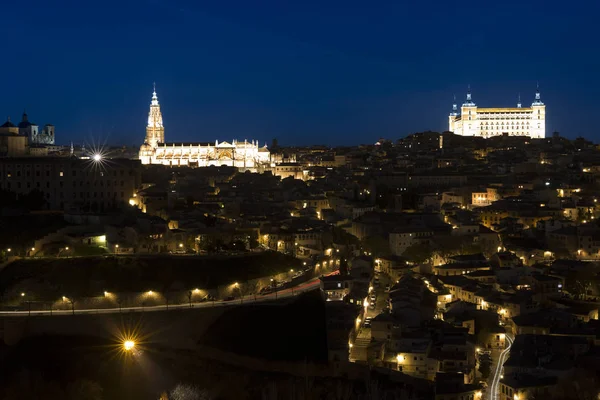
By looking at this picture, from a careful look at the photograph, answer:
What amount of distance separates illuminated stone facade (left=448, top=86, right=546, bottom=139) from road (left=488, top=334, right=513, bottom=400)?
54314mm

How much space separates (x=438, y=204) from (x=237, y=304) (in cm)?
1714

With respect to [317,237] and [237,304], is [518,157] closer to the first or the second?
[317,237]

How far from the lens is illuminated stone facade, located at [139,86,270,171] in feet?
215

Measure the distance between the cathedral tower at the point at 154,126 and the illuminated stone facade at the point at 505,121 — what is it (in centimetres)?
2843

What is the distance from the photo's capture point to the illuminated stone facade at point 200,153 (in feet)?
215

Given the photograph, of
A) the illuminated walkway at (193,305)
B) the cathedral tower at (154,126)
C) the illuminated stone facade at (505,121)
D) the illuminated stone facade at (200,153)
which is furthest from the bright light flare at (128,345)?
the illuminated stone facade at (505,121)

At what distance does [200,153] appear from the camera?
67375mm

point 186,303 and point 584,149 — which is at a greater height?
point 584,149

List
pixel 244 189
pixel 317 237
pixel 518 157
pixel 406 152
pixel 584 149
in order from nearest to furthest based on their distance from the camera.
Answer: pixel 317 237
pixel 244 189
pixel 518 157
pixel 584 149
pixel 406 152

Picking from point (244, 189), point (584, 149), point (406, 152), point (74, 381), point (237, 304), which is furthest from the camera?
point (406, 152)

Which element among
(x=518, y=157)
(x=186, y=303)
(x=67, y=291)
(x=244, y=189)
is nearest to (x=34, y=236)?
(x=67, y=291)

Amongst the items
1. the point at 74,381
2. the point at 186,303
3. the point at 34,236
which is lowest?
the point at 74,381

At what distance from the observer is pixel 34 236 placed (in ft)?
91.0

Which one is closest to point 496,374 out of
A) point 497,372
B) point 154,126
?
point 497,372
